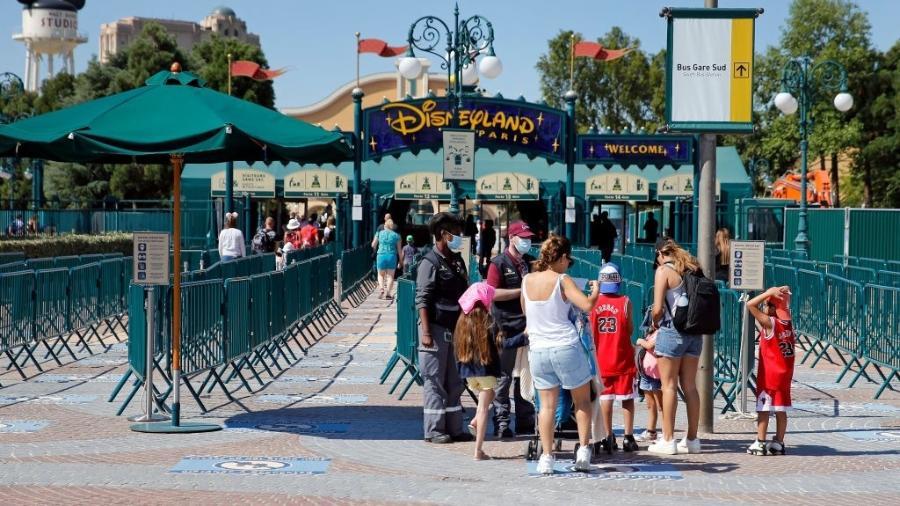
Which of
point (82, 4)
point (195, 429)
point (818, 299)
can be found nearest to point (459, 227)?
point (195, 429)

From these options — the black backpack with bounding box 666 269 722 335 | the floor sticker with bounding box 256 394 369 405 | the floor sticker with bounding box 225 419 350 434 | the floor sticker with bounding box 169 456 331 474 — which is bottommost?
the floor sticker with bounding box 256 394 369 405

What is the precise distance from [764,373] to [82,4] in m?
164

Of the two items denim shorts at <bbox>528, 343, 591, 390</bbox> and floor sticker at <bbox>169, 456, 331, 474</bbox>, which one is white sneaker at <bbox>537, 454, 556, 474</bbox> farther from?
floor sticker at <bbox>169, 456, 331, 474</bbox>

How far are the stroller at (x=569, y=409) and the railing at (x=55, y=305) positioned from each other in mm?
6382

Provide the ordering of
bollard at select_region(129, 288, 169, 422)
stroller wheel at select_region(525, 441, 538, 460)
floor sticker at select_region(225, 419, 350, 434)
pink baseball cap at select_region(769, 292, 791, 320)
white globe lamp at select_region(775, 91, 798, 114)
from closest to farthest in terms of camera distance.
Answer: stroller wheel at select_region(525, 441, 538, 460), pink baseball cap at select_region(769, 292, 791, 320), bollard at select_region(129, 288, 169, 422), floor sticker at select_region(225, 419, 350, 434), white globe lamp at select_region(775, 91, 798, 114)

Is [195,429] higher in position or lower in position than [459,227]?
lower

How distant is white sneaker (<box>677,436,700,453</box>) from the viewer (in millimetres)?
10609

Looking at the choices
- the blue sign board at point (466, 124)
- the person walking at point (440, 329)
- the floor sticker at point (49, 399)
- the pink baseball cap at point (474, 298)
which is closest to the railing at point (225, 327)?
the floor sticker at point (49, 399)

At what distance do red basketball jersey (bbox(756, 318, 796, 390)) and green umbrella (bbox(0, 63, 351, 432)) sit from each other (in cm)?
428

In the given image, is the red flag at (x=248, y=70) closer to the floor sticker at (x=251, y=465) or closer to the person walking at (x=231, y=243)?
the person walking at (x=231, y=243)

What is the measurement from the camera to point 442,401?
11.0 m

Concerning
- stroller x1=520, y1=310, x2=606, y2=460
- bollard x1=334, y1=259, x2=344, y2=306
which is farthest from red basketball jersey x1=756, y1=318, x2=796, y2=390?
bollard x1=334, y1=259, x2=344, y2=306

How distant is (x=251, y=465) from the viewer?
388 inches

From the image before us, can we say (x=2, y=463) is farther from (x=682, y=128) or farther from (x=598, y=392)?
(x=682, y=128)
